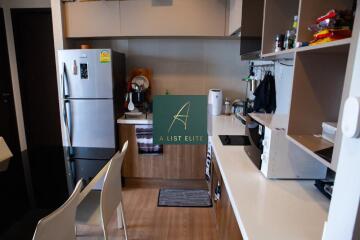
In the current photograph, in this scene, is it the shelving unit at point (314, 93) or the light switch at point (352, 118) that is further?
the shelving unit at point (314, 93)

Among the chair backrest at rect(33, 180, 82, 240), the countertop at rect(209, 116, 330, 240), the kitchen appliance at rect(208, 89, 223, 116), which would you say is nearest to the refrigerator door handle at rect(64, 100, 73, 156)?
the kitchen appliance at rect(208, 89, 223, 116)

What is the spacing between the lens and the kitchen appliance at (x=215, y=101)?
2.73m

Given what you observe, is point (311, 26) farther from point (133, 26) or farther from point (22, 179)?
point (133, 26)

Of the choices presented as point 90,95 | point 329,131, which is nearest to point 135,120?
point 90,95

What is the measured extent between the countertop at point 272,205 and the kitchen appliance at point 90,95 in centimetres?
151

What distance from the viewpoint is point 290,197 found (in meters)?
1.07

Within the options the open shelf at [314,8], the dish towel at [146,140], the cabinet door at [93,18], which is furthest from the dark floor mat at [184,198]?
the open shelf at [314,8]

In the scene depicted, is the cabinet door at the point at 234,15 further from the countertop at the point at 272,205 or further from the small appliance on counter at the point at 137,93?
the countertop at the point at 272,205

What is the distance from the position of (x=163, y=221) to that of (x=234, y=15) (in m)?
2.06

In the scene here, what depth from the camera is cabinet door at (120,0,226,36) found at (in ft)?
8.03

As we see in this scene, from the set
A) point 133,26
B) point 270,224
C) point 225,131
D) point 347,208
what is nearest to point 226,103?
point 225,131

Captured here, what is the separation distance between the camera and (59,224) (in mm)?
891

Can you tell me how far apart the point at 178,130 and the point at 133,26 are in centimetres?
126

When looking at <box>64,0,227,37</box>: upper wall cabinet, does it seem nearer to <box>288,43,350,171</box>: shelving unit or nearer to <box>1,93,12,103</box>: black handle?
<box>1,93,12,103</box>: black handle
